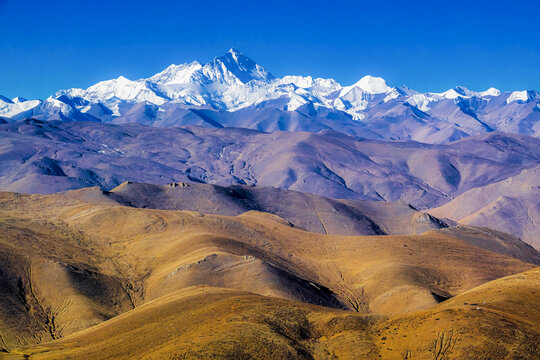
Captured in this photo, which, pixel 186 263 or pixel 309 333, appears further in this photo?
pixel 186 263

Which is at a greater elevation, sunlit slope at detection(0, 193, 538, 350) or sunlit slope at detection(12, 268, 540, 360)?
sunlit slope at detection(12, 268, 540, 360)

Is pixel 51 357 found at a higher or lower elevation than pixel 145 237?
higher

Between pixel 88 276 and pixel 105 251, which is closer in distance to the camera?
pixel 88 276

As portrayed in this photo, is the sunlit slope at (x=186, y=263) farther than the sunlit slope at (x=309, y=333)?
Yes

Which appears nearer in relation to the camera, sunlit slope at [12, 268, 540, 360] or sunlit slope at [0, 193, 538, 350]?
sunlit slope at [12, 268, 540, 360]

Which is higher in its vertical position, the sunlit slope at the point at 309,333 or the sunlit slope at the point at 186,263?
the sunlit slope at the point at 309,333

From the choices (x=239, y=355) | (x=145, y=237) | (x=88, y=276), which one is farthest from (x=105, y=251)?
(x=239, y=355)

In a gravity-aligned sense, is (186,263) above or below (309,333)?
below

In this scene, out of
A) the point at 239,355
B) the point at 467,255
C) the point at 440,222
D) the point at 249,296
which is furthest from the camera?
the point at 440,222

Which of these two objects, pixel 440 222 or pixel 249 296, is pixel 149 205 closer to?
pixel 440 222

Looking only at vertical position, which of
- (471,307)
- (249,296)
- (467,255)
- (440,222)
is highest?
(471,307)

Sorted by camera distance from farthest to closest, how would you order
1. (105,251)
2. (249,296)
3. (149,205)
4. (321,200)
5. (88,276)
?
(321,200)
(149,205)
(105,251)
(88,276)
(249,296)
